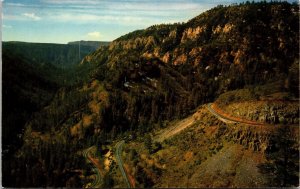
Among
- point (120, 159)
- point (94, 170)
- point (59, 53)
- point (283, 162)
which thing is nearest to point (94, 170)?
point (94, 170)

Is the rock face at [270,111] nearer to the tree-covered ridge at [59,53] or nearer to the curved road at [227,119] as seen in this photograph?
the curved road at [227,119]

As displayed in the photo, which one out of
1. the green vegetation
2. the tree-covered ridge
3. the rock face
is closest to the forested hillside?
the rock face

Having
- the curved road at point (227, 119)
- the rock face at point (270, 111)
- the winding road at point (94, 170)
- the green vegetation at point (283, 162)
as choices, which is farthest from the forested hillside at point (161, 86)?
the green vegetation at point (283, 162)

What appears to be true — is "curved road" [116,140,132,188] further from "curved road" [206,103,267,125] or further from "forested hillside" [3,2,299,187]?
"curved road" [206,103,267,125]

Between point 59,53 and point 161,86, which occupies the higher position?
point 59,53

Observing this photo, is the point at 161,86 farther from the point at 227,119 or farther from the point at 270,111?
the point at 270,111
